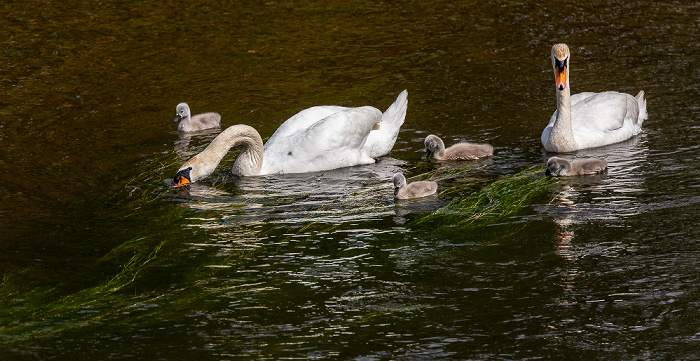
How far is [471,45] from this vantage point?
751 inches

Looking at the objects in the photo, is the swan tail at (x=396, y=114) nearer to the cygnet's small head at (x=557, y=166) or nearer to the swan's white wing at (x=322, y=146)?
the swan's white wing at (x=322, y=146)

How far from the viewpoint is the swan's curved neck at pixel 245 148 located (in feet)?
39.6

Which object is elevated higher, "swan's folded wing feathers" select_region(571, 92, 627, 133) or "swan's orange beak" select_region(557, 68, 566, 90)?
"swan's orange beak" select_region(557, 68, 566, 90)

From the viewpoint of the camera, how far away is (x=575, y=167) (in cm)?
1105

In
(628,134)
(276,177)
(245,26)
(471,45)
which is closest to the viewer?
(276,177)

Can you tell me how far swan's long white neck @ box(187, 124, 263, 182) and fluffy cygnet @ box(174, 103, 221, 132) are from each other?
2.75 meters

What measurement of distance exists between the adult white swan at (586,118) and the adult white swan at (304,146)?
243cm

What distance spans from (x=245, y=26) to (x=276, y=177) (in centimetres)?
1006

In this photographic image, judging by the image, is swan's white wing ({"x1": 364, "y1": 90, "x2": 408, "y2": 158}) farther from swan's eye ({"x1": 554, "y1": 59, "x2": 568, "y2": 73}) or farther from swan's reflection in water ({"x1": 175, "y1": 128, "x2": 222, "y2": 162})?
swan's reflection in water ({"x1": 175, "y1": 128, "x2": 222, "y2": 162})

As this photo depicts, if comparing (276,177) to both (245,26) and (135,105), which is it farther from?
(245,26)

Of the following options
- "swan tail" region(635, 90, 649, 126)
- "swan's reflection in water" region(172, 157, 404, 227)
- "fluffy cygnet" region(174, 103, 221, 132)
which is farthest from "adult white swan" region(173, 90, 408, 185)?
"swan tail" region(635, 90, 649, 126)

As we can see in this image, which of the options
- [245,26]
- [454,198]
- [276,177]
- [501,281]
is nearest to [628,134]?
[454,198]

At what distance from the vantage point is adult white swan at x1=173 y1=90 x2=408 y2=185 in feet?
39.6

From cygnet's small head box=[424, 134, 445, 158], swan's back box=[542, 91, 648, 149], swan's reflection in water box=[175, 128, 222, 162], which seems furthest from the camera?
swan's reflection in water box=[175, 128, 222, 162]
